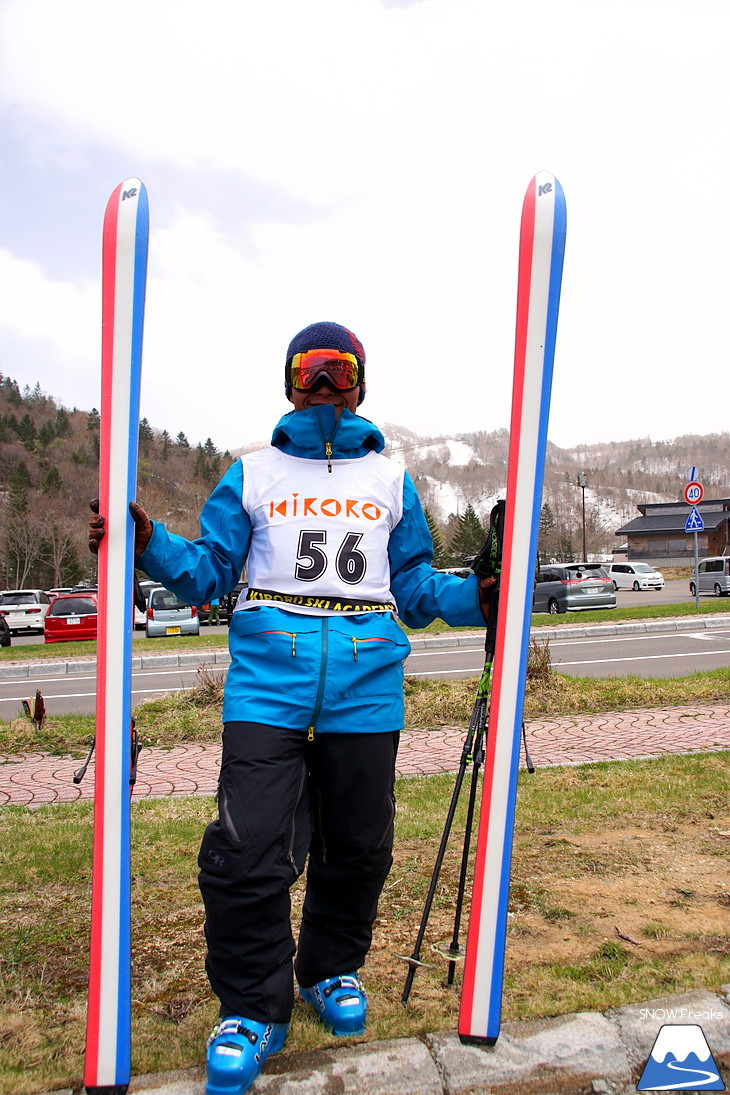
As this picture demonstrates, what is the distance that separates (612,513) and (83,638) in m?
153

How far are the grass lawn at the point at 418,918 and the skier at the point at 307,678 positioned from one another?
209 mm

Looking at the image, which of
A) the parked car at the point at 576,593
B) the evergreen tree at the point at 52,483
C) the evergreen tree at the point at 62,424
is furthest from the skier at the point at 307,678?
the evergreen tree at the point at 62,424

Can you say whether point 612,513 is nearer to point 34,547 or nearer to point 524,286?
point 34,547

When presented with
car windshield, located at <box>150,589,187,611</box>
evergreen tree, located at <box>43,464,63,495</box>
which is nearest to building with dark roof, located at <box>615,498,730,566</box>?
evergreen tree, located at <box>43,464,63,495</box>

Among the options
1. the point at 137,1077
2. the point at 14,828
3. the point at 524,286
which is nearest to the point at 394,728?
the point at 137,1077

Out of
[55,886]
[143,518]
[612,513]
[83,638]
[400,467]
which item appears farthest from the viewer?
[612,513]

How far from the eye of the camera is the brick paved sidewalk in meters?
5.10

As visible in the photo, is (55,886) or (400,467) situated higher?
(400,467)

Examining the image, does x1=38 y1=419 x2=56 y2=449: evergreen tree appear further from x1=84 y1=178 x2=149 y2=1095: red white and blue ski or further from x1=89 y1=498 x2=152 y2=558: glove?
x1=89 y1=498 x2=152 y2=558: glove

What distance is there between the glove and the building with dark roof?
2862 inches

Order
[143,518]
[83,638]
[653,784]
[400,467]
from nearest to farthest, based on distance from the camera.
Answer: [143,518], [400,467], [653,784], [83,638]

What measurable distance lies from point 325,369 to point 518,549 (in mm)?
749

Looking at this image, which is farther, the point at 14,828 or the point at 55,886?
the point at 14,828

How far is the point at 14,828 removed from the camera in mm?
4090
